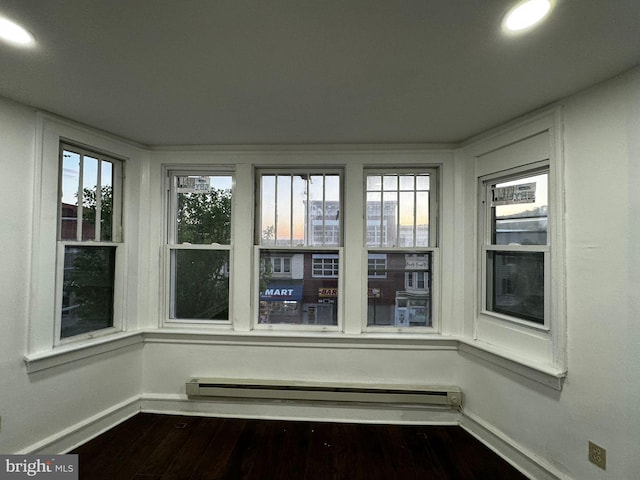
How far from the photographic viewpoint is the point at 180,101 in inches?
69.7

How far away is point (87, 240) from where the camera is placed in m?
2.23

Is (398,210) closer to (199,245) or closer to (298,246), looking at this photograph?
(298,246)

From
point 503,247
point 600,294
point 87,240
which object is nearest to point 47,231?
point 87,240

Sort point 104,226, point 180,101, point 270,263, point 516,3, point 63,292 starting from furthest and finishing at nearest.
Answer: point 270,263
point 104,226
point 63,292
point 180,101
point 516,3

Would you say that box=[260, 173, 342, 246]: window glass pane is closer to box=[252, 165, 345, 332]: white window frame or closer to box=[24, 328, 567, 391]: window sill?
box=[252, 165, 345, 332]: white window frame

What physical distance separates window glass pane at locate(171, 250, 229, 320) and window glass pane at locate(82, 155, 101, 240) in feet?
2.08

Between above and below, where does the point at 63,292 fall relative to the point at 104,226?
below

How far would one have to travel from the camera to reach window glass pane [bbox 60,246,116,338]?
2109mm

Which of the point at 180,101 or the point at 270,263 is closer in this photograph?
the point at 180,101

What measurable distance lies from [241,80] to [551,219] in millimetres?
2067

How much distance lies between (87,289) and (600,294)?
3.50 meters

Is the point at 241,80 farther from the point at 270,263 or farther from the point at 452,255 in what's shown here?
the point at 452,255

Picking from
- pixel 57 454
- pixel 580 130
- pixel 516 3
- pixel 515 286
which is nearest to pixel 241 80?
pixel 516 3

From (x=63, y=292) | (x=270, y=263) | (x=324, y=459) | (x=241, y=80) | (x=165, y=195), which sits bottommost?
(x=324, y=459)
